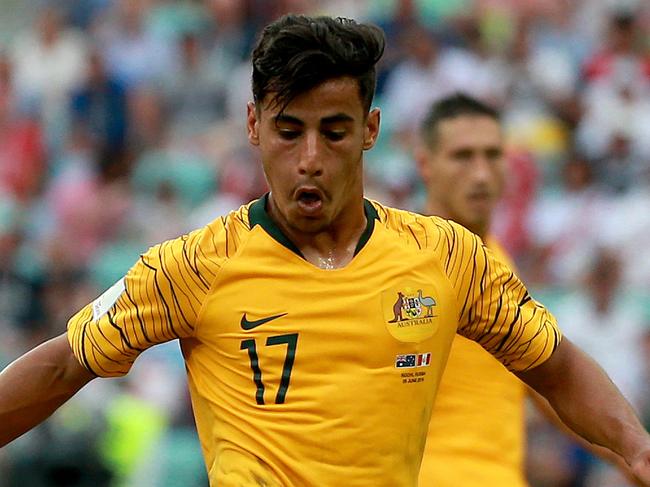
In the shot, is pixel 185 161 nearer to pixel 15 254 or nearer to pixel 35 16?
pixel 15 254

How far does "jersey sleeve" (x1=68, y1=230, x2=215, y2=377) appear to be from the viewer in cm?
418

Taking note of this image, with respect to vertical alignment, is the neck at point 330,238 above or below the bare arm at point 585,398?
above

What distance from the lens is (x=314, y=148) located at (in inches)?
162

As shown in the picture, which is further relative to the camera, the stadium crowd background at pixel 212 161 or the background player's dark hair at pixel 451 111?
the stadium crowd background at pixel 212 161

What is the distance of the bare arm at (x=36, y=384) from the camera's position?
426 centimetres

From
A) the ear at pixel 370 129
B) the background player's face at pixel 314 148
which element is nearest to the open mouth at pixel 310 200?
the background player's face at pixel 314 148

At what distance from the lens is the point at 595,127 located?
1113 cm

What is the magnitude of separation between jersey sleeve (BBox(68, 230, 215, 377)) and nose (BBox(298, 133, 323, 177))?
402 mm

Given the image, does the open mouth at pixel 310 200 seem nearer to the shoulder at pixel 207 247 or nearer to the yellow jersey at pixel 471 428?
the shoulder at pixel 207 247

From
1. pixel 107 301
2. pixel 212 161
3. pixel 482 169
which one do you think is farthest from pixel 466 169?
pixel 212 161

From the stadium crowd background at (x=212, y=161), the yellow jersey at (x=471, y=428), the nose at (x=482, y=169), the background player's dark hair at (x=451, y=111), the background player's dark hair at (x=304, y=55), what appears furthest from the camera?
the stadium crowd background at (x=212, y=161)

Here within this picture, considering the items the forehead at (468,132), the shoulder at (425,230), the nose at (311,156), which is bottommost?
the forehead at (468,132)

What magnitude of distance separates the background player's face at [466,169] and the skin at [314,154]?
Result: 90.5 inches

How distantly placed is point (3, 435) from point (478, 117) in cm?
349
